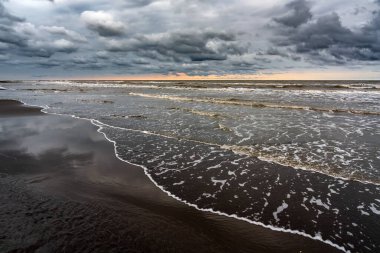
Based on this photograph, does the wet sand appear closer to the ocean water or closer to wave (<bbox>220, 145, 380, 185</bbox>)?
the ocean water

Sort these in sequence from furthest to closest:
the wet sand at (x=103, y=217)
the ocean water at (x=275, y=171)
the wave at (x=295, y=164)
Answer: the wave at (x=295, y=164)
the ocean water at (x=275, y=171)
the wet sand at (x=103, y=217)

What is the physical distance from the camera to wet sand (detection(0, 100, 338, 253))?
15.6 feet

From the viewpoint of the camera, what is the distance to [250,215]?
6043mm

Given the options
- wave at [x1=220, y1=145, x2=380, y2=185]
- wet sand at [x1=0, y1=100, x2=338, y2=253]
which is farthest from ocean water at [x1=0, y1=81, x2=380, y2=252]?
wet sand at [x1=0, y1=100, x2=338, y2=253]

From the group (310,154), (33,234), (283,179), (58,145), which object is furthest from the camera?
(58,145)

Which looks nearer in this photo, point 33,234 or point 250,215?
point 33,234

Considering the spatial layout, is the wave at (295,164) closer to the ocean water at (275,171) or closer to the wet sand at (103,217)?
the ocean water at (275,171)

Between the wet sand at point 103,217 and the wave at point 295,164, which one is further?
the wave at point 295,164

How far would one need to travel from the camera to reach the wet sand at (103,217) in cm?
474

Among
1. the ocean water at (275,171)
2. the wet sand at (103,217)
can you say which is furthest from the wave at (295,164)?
the wet sand at (103,217)

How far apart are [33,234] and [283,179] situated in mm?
6087

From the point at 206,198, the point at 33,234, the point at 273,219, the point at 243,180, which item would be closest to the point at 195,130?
the point at 243,180

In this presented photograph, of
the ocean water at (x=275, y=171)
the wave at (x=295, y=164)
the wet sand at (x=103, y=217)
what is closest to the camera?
the wet sand at (x=103, y=217)

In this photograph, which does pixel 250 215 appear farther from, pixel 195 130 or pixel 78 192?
pixel 195 130
